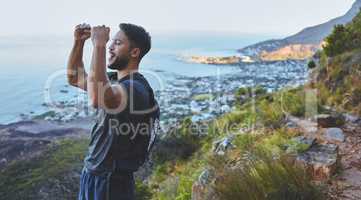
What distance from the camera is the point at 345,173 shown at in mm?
3395

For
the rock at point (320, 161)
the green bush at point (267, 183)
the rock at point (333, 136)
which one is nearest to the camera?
the green bush at point (267, 183)

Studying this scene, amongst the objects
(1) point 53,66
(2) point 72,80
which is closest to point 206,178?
(2) point 72,80

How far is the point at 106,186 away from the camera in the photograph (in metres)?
1.80

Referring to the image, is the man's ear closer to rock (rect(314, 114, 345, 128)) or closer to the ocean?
the ocean

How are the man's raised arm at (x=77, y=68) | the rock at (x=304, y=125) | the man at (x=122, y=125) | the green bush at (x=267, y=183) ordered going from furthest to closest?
the rock at (x=304, y=125) → the green bush at (x=267, y=183) → the man's raised arm at (x=77, y=68) → the man at (x=122, y=125)

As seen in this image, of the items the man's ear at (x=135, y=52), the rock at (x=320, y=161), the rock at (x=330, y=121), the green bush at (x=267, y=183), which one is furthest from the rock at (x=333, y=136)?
the man's ear at (x=135, y=52)

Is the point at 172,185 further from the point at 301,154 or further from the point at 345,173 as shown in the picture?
the point at 345,173

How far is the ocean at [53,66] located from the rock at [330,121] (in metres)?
2.53

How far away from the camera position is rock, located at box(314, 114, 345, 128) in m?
5.31

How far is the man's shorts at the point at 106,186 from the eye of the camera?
1.80 meters

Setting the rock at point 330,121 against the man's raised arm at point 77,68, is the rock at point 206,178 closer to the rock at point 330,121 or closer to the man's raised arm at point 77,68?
the man's raised arm at point 77,68

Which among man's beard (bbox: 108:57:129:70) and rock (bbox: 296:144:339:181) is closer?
man's beard (bbox: 108:57:129:70)

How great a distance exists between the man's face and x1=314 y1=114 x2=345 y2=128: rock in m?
4.26

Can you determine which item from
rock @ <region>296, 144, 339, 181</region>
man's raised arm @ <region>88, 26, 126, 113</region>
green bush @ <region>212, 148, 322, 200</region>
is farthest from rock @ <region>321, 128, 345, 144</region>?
man's raised arm @ <region>88, 26, 126, 113</region>
